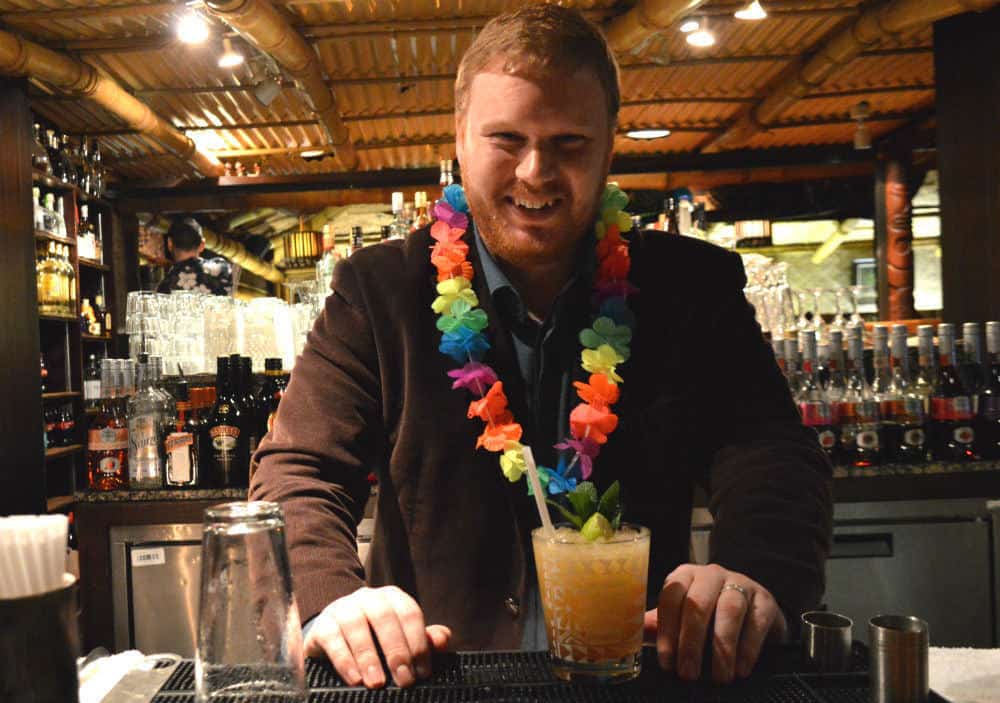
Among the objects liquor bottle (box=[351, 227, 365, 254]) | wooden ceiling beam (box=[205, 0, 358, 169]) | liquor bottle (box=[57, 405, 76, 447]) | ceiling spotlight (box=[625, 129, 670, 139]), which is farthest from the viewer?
ceiling spotlight (box=[625, 129, 670, 139])

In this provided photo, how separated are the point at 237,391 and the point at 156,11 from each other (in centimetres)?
231

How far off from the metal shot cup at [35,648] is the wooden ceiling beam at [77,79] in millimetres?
4608

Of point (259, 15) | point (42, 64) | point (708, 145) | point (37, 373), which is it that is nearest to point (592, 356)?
point (259, 15)

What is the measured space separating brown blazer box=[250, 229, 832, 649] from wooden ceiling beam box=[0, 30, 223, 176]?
3.92 m

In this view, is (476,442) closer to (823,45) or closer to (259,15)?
(259,15)

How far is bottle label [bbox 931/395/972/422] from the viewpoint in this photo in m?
2.92

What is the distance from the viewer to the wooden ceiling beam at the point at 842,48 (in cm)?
399

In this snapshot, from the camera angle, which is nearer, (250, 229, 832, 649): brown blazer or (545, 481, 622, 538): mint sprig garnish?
(545, 481, 622, 538): mint sprig garnish

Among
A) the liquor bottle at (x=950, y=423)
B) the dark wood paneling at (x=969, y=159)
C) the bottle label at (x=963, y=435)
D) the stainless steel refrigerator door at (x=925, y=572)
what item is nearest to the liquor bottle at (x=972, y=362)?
the liquor bottle at (x=950, y=423)

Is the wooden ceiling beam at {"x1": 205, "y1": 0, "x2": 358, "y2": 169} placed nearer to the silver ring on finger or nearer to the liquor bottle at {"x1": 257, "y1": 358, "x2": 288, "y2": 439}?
the liquor bottle at {"x1": 257, "y1": 358, "x2": 288, "y2": 439}

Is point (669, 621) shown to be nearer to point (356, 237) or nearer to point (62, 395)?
point (356, 237)

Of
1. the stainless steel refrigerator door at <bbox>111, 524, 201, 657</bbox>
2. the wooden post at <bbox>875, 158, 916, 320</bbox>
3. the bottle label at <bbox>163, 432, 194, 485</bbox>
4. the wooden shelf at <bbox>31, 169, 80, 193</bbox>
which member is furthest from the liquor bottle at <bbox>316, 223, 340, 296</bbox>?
the wooden post at <bbox>875, 158, 916, 320</bbox>

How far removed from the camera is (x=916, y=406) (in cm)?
299

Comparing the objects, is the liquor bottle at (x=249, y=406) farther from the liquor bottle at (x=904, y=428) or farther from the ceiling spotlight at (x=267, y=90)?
the ceiling spotlight at (x=267, y=90)
